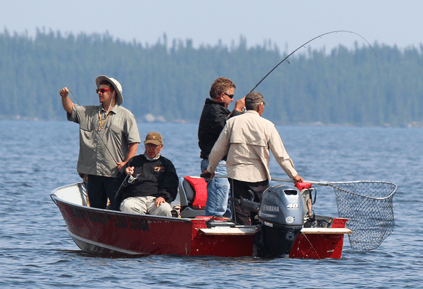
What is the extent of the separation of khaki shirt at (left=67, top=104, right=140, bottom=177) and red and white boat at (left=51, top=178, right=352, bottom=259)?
1.75 ft

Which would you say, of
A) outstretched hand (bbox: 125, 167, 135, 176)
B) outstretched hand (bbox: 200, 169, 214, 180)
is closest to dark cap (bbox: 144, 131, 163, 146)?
outstretched hand (bbox: 125, 167, 135, 176)

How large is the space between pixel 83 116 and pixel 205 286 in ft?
8.74

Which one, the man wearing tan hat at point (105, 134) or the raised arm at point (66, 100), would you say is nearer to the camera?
the raised arm at point (66, 100)

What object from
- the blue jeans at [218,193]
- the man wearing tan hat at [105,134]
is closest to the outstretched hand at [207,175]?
the blue jeans at [218,193]

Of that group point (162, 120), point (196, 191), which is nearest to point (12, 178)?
point (196, 191)

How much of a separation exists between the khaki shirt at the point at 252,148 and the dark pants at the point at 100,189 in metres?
1.61

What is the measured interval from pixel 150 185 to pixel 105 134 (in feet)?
2.71

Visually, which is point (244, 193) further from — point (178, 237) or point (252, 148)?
point (178, 237)

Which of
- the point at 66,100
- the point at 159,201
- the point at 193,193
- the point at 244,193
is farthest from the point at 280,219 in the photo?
the point at 66,100

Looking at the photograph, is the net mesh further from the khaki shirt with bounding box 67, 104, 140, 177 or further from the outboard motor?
the khaki shirt with bounding box 67, 104, 140, 177

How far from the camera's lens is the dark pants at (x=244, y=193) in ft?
25.3

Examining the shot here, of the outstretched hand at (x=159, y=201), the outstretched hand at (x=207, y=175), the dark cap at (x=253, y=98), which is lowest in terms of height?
the outstretched hand at (x=159, y=201)

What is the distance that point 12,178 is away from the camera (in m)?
21.3

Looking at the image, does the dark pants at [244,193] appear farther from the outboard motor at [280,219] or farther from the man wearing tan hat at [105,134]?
the man wearing tan hat at [105,134]
